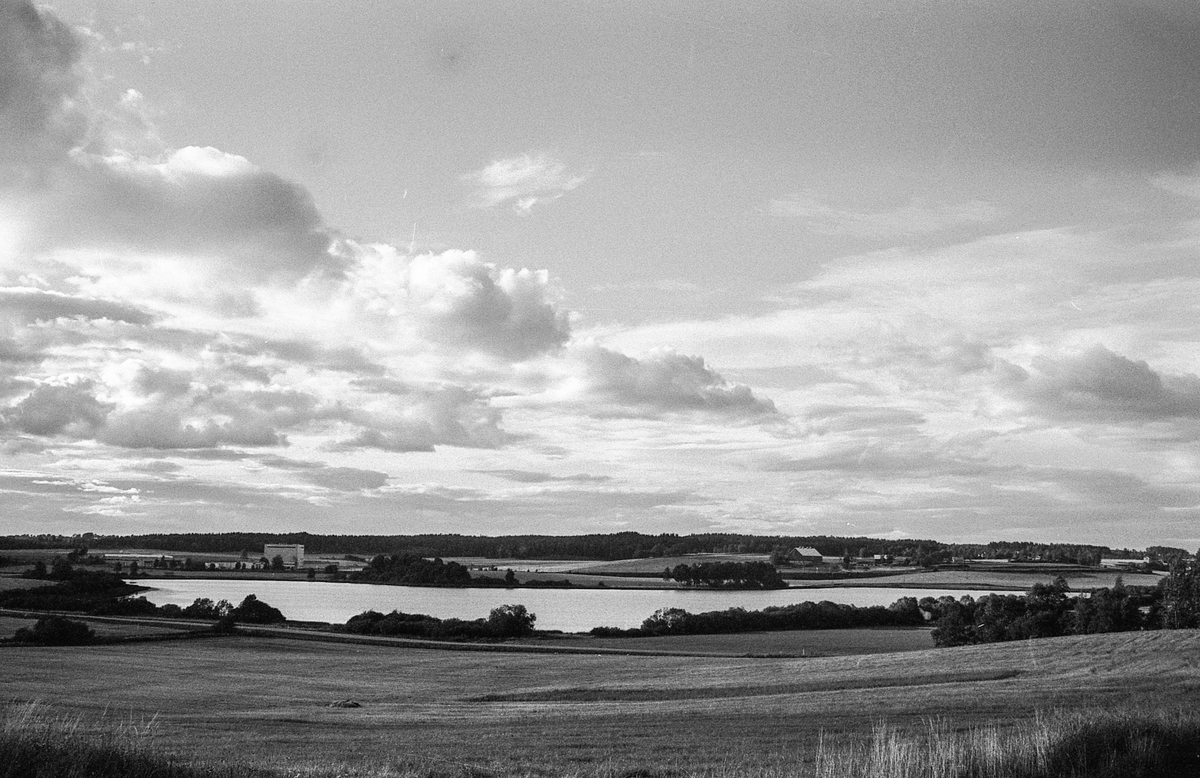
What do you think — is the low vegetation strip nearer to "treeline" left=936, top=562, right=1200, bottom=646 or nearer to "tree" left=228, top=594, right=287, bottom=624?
"treeline" left=936, top=562, right=1200, bottom=646

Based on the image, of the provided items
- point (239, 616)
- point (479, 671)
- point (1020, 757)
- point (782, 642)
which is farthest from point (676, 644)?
point (1020, 757)

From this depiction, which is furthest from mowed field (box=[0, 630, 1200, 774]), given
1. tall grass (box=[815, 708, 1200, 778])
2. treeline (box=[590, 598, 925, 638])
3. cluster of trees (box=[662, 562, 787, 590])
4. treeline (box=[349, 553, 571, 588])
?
treeline (box=[349, 553, 571, 588])

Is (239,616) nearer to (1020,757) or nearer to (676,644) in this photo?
(676,644)

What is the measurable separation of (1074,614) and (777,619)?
3297cm

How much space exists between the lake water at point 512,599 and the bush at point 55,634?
3224 centimetres

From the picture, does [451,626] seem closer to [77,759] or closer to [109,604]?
[109,604]

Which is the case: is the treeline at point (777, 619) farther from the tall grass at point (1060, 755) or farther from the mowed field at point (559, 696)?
the tall grass at point (1060, 755)

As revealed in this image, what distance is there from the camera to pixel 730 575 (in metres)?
162

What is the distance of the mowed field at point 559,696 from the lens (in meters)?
23.3

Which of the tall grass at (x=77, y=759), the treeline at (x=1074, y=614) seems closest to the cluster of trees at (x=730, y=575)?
the treeline at (x=1074, y=614)

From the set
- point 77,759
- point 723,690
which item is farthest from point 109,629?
point 77,759

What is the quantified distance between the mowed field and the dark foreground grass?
2479 mm

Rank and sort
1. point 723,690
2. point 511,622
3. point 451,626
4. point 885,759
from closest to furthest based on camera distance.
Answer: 1. point 885,759
2. point 723,690
3. point 511,622
4. point 451,626

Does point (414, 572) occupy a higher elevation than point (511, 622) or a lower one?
higher
